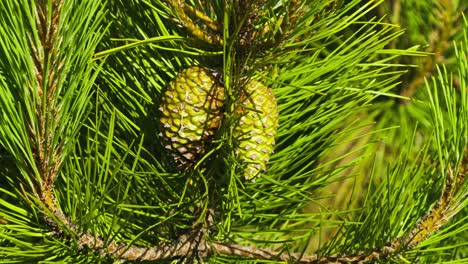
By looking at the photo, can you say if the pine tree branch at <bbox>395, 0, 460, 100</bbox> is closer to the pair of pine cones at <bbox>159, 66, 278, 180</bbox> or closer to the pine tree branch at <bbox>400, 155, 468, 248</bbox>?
the pine tree branch at <bbox>400, 155, 468, 248</bbox>

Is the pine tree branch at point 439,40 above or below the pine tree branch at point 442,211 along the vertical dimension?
above

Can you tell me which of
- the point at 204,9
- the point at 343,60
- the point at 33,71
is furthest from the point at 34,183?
the point at 343,60

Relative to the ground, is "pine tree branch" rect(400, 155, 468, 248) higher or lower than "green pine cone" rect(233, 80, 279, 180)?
lower

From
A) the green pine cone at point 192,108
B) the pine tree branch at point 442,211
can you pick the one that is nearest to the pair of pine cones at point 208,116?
the green pine cone at point 192,108

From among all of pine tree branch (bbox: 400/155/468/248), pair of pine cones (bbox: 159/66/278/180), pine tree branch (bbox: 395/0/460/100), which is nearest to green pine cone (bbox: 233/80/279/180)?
pair of pine cones (bbox: 159/66/278/180)

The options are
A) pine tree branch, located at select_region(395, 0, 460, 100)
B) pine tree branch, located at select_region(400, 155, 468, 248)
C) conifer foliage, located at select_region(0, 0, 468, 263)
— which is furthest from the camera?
pine tree branch, located at select_region(395, 0, 460, 100)

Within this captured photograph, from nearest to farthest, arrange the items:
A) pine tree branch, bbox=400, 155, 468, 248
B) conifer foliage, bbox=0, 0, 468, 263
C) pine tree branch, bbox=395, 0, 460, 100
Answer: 1. conifer foliage, bbox=0, 0, 468, 263
2. pine tree branch, bbox=400, 155, 468, 248
3. pine tree branch, bbox=395, 0, 460, 100

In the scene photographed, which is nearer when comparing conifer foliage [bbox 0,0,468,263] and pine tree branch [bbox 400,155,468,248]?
conifer foliage [bbox 0,0,468,263]

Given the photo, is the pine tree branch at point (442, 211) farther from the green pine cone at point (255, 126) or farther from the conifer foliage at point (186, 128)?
the green pine cone at point (255, 126)
